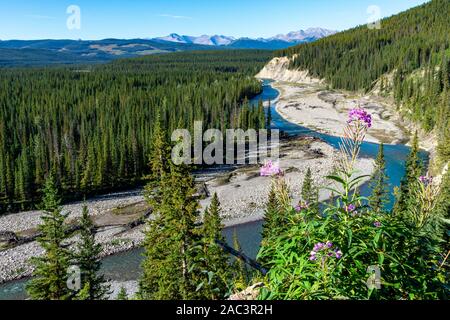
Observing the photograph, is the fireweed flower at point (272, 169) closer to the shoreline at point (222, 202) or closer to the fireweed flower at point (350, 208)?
the fireweed flower at point (350, 208)

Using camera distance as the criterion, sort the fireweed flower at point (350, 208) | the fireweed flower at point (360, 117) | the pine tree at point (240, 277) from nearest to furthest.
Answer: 1. the fireweed flower at point (350, 208)
2. the fireweed flower at point (360, 117)
3. the pine tree at point (240, 277)

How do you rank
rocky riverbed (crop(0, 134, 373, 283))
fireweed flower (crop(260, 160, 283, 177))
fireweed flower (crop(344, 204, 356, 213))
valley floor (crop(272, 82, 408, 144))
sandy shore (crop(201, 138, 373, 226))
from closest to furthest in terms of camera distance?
1. fireweed flower (crop(344, 204, 356, 213))
2. fireweed flower (crop(260, 160, 283, 177))
3. rocky riverbed (crop(0, 134, 373, 283))
4. sandy shore (crop(201, 138, 373, 226))
5. valley floor (crop(272, 82, 408, 144))

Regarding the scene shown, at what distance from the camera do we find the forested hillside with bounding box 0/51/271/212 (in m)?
68.2

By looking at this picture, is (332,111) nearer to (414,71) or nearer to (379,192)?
(414,71)

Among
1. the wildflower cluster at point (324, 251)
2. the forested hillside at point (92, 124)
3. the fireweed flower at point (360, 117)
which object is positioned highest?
the fireweed flower at point (360, 117)

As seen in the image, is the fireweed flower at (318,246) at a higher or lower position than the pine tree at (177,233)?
higher

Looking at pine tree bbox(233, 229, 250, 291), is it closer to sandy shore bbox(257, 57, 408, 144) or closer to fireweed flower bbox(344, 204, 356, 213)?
fireweed flower bbox(344, 204, 356, 213)

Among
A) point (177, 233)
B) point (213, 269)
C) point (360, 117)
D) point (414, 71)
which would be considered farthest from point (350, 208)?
point (414, 71)

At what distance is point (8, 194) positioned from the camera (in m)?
62.7

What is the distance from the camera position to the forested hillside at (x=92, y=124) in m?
68.2

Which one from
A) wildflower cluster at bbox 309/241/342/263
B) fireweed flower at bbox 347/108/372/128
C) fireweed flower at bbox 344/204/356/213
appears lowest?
wildflower cluster at bbox 309/241/342/263

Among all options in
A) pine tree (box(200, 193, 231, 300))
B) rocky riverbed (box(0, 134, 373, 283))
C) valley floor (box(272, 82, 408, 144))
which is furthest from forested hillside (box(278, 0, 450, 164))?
pine tree (box(200, 193, 231, 300))

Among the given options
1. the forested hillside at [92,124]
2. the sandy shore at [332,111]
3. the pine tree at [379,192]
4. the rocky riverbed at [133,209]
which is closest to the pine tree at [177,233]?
the forested hillside at [92,124]

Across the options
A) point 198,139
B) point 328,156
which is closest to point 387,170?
point 328,156
